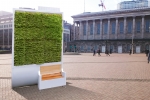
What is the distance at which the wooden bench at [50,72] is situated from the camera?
400 inches

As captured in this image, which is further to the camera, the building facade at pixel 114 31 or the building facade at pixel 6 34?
the building facade at pixel 6 34

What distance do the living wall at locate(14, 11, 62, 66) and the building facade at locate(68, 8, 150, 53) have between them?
59.8 metres

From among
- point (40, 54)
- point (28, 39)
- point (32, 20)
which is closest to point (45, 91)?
point (40, 54)

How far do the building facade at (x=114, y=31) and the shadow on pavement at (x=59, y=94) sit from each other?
201 feet

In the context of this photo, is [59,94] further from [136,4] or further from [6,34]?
[6,34]

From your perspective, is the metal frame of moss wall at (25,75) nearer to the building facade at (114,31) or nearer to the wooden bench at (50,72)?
the wooden bench at (50,72)

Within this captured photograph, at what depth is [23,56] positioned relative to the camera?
9.93 m

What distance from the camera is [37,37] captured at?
10242 mm

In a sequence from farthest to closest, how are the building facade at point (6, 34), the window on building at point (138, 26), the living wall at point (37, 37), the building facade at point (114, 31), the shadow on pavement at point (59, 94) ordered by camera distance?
1. the building facade at point (6, 34)
2. the window on building at point (138, 26)
3. the building facade at point (114, 31)
4. the living wall at point (37, 37)
5. the shadow on pavement at point (59, 94)

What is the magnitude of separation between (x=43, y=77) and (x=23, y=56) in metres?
1.64

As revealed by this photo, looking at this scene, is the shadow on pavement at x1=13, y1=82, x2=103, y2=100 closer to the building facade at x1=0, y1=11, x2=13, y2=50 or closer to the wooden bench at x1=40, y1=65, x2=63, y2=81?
the wooden bench at x1=40, y1=65, x2=63, y2=81

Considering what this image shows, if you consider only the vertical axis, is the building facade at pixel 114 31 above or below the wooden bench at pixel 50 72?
above

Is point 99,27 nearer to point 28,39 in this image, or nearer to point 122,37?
point 122,37

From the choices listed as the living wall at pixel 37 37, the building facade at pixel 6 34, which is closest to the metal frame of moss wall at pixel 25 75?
the living wall at pixel 37 37
